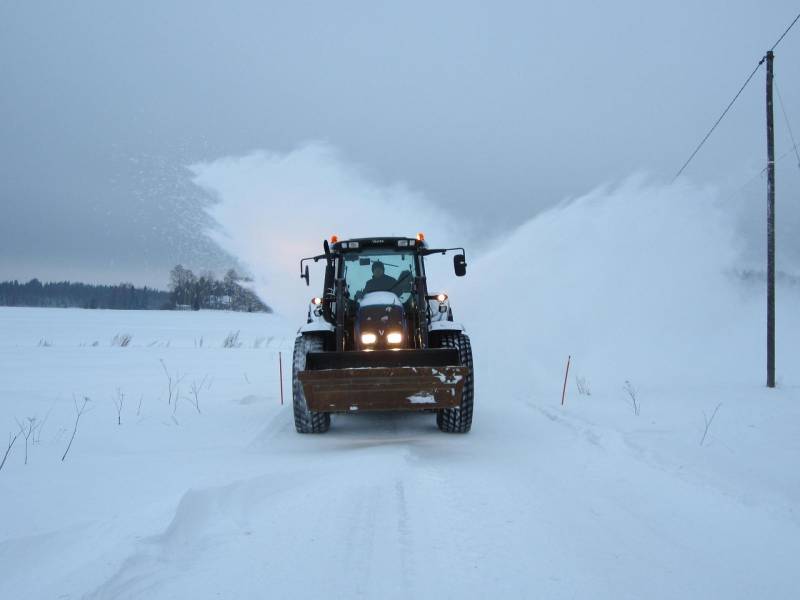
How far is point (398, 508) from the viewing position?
3.58 metres

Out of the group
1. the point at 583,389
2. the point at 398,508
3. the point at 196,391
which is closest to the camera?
the point at 398,508

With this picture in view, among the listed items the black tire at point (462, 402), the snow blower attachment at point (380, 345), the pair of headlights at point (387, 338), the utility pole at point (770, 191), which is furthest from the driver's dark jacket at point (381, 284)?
the utility pole at point (770, 191)

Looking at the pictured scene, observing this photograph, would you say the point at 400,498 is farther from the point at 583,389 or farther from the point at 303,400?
the point at 583,389

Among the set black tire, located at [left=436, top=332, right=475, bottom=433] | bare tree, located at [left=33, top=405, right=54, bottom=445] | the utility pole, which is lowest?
bare tree, located at [left=33, top=405, right=54, bottom=445]

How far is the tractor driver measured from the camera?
7.54 metres

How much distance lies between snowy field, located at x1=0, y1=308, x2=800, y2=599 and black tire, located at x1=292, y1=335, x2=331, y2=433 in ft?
0.57

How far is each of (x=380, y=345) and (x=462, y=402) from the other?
120 cm

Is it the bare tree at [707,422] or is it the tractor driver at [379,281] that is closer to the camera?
the bare tree at [707,422]

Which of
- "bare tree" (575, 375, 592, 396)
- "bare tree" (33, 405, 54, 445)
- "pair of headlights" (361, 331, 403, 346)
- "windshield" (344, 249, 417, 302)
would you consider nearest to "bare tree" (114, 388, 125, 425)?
"bare tree" (33, 405, 54, 445)

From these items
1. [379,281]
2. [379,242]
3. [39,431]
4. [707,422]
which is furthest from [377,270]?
[707,422]

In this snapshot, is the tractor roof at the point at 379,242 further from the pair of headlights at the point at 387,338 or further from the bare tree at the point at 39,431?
the bare tree at the point at 39,431

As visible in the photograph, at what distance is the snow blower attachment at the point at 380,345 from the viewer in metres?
5.52

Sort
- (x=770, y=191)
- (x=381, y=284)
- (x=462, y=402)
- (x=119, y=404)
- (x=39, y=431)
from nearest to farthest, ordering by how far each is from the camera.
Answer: (x=39, y=431), (x=462, y=402), (x=381, y=284), (x=119, y=404), (x=770, y=191)

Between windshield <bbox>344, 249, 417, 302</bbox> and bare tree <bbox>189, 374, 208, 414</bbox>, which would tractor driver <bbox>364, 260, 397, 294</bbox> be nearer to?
windshield <bbox>344, 249, 417, 302</bbox>
